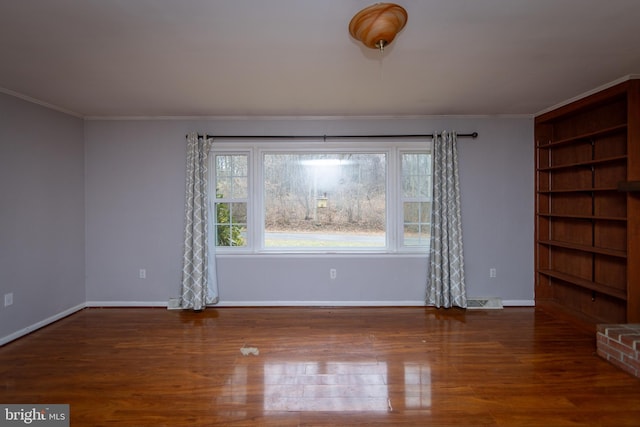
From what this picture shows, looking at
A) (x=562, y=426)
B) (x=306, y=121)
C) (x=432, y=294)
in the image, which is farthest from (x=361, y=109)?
(x=562, y=426)

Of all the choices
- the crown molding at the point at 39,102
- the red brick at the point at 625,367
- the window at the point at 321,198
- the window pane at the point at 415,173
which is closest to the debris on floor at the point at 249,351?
the window at the point at 321,198

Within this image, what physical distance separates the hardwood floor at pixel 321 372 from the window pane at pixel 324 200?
1.03 meters

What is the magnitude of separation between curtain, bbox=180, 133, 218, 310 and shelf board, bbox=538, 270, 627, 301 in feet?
13.6

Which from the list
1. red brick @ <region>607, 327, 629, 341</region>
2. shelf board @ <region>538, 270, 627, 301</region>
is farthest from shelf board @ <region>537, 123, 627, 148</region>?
red brick @ <region>607, 327, 629, 341</region>

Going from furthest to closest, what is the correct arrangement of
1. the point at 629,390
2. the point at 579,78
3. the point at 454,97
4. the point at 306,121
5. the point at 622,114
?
the point at 306,121
the point at 454,97
the point at 622,114
the point at 579,78
the point at 629,390

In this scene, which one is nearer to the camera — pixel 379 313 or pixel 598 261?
pixel 598 261

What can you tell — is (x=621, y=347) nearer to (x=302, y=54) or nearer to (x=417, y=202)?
(x=417, y=202)

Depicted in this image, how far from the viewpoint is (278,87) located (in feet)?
10.2

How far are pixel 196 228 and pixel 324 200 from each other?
1.61 meters

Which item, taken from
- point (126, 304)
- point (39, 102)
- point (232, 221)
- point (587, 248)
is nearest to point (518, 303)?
point (587, 248)

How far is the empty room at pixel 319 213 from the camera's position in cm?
209

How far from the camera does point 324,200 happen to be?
4270 millimetres

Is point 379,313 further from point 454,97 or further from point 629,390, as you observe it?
point 454,97

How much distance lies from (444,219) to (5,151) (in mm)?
4616
